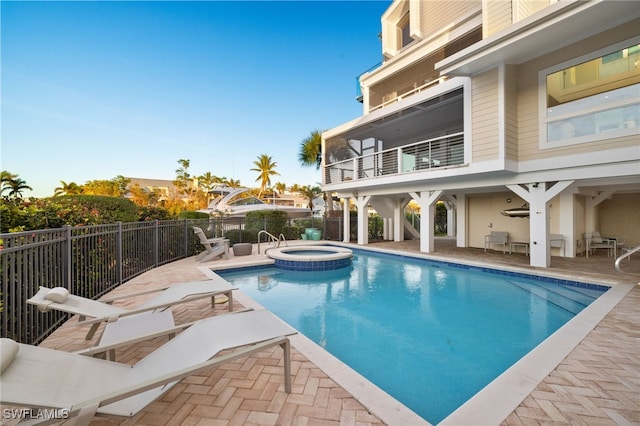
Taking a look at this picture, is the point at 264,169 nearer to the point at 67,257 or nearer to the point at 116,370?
the point at 67,257

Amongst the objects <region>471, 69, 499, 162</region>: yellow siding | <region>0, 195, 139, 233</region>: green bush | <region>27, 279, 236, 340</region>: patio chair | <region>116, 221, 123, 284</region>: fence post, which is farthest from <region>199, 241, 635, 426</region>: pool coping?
<region>116, 221, 123, 284</region>: fence post

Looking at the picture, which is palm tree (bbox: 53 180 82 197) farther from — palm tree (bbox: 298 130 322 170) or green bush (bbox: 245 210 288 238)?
green bush (bbox: 245 210 288 238)

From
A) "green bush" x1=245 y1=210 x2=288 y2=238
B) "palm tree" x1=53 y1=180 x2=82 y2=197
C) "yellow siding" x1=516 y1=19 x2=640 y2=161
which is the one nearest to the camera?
"yellow siding" x1=516 y1=19 x2=640 y2=161

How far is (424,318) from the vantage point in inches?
205

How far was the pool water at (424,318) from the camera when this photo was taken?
10.8ft

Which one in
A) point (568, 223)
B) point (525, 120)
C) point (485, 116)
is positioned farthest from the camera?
point (568, 223)

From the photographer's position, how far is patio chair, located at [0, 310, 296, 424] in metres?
1.67

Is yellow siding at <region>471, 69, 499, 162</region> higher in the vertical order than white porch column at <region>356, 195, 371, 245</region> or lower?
higher

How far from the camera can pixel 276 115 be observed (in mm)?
22812

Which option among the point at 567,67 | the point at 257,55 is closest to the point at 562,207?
the point at 567,67

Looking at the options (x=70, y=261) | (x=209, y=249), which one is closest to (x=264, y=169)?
(x=209, y=249)

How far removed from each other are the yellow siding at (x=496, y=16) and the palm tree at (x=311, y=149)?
12888 mm

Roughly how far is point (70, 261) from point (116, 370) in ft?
12.0

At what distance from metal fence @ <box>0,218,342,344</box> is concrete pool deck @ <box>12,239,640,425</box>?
0.48 metres
